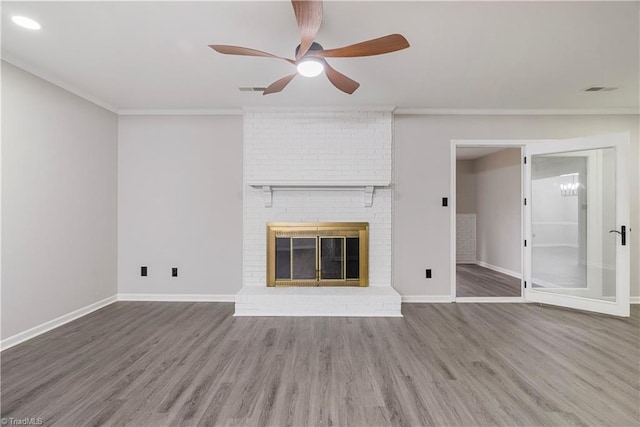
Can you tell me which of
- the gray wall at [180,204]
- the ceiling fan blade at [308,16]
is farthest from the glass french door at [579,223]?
the gray wall at [180,204]

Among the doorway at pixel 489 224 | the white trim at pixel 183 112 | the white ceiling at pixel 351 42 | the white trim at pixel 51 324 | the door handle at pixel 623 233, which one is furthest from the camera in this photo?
the doorway at pixel 489 224

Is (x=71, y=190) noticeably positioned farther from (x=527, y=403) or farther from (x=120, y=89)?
(x=527, y=403)

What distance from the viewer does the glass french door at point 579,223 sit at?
3340 mm

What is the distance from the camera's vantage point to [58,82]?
3.03 metres

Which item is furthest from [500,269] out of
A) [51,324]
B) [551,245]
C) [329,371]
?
[51,324]

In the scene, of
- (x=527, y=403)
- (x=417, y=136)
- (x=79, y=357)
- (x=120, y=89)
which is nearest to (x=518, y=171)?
(x=417, y=136)

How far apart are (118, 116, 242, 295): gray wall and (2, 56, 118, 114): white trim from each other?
286mm

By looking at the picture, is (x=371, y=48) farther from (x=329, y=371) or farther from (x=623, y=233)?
(x=623, y=233)

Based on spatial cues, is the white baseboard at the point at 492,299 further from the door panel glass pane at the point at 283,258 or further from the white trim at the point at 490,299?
the door panel glass pane at the point at 283,258

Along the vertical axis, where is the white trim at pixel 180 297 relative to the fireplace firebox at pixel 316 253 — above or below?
below

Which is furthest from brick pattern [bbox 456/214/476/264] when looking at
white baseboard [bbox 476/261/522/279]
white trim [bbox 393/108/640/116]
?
white trim [bbox 393/108/640/116]

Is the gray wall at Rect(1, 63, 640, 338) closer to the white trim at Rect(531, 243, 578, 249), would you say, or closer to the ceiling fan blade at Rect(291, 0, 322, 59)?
the white trim at Rect(531, 243, 578, 249)

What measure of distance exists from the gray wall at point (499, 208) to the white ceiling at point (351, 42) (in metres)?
2.00

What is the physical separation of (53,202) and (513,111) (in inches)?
214
